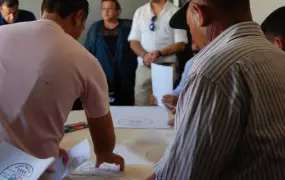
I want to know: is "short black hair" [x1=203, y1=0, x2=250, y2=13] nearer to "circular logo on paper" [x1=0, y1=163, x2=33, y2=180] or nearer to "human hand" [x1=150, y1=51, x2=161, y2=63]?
"circular logo on paper" [x1=0, y1=163, x2=33, y2=180]

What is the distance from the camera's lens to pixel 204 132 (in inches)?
29.3

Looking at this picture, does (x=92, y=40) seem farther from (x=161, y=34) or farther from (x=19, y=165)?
(x=19, y=165)

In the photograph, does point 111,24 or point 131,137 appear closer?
point 131,137

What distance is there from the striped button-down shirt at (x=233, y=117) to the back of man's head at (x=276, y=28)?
2.24ft

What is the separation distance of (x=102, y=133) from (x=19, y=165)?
41 cm

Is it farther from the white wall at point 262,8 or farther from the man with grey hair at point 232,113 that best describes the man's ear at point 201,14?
the white wall at point 262,8

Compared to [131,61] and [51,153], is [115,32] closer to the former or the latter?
[131,61]

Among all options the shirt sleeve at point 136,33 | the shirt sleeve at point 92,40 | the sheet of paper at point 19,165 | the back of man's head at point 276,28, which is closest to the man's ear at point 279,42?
the back of man's head at point 276,28

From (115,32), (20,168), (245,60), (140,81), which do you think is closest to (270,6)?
(140,81)

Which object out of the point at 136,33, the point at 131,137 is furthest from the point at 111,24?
the point at 131,137

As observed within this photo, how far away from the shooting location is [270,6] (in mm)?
2445

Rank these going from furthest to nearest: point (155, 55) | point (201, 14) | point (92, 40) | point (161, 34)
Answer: point (92, 40), point (161, 34), point (155, 55), point (201, 14)

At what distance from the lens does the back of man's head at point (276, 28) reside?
142 cm

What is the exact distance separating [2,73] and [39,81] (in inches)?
5.3
